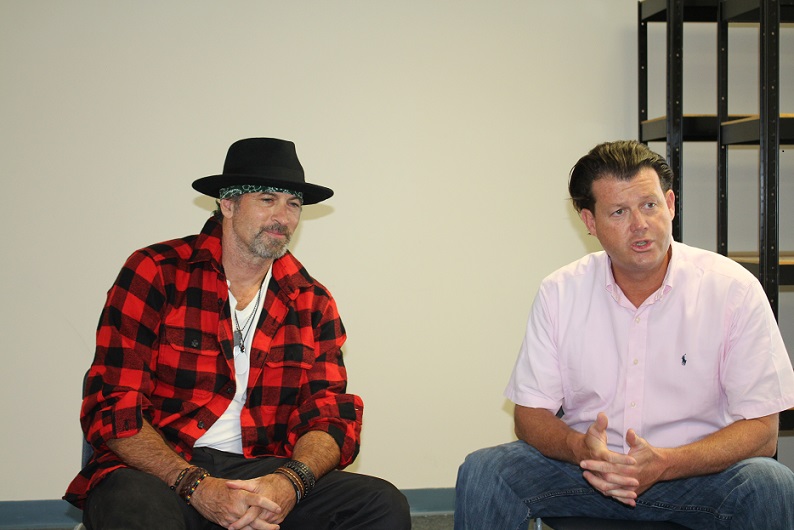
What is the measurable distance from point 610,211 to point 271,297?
1.05m

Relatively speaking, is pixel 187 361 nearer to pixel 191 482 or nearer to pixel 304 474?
pixel 191 482

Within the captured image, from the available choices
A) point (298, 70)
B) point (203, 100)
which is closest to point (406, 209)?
point (298, 70)

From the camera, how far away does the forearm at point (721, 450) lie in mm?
2010

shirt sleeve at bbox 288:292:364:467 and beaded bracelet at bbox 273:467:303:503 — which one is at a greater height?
shirt sleeve at bbox 288:292:364:467

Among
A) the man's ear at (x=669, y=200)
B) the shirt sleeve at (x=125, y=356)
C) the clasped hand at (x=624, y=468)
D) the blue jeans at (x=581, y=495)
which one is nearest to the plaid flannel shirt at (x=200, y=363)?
the shirt sleeve at (x=125, y=356)

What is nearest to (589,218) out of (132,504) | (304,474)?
(304,474)

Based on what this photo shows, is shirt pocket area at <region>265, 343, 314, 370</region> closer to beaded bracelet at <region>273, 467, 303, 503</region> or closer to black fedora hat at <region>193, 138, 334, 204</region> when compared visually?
beaded bracelet at <region>273, 467, 303, 503</region>

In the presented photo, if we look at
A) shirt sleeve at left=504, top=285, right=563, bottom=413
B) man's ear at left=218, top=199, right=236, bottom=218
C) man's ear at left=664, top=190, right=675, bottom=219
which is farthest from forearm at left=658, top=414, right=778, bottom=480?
man's ear at left=218, top=199, right=236, bottom=218

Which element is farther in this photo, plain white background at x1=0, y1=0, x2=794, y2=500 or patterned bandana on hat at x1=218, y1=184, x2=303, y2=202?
plain white background at x1=0, y1=0, x2=794, y2=500

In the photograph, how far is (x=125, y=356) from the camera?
2.24m

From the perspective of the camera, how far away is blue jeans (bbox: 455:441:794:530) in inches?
76.3

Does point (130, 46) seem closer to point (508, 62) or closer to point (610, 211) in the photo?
point (508, 62)

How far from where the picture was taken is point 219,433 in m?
2.38

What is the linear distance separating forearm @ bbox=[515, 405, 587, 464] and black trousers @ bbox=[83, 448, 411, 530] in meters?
0.40
